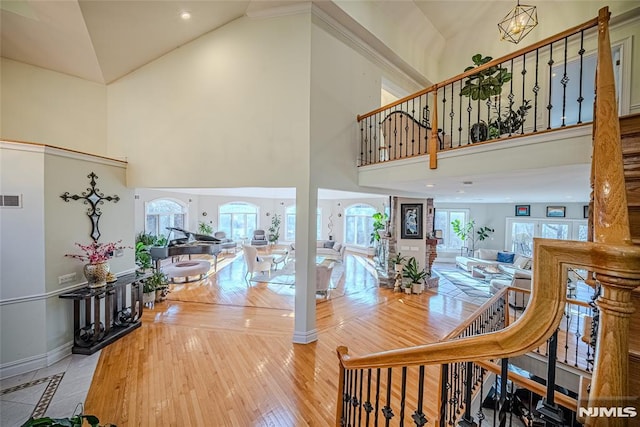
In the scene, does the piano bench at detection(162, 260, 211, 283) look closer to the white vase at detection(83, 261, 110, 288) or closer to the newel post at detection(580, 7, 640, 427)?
the white vase at detection(83, 261, 110, 288)

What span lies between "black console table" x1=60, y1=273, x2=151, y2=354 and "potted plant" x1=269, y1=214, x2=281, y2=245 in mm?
7573

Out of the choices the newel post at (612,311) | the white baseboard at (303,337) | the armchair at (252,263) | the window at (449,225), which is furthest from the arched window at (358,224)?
the newel post at (612,311)

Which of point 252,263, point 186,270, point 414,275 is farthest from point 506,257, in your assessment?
point 186,270

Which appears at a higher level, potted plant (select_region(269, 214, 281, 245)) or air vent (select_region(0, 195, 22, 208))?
air vent (select_region(0, 195, 22, 208))

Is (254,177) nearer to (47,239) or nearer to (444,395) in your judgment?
(47,239)

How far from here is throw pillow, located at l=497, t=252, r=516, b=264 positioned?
8.91m

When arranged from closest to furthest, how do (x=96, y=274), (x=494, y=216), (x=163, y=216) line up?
(x=96, y=274), (x=163, y=216), (x=494, y=216)

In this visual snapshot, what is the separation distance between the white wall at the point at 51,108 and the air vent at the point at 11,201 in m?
1.82

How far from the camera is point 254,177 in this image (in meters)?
4.11

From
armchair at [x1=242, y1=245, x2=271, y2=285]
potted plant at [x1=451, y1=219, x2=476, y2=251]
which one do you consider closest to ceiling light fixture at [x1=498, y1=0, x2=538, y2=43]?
armchair at [x1=242, y1=245, x2=271, y2=285]

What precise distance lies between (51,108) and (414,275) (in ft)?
26.4

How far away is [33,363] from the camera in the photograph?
3213 mm

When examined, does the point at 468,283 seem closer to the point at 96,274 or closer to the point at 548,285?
the point at 548,285

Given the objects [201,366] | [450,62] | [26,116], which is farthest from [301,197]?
[450,62]
